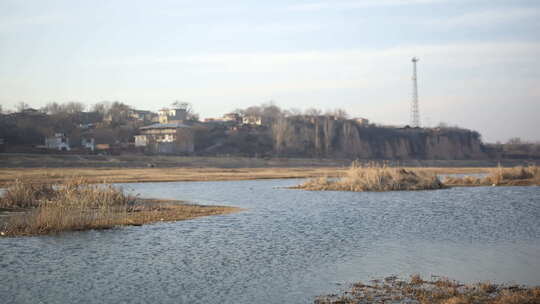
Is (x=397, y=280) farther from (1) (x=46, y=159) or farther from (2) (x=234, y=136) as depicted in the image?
(2) (x=234, y=136)

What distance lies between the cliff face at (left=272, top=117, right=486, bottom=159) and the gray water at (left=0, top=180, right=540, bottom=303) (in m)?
76.6

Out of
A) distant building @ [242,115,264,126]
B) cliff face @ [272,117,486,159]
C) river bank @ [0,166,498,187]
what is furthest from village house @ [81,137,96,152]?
distant building @ [242,115,264,126]

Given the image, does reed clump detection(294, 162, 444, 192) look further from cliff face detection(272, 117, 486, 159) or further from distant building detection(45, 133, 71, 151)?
distant building detection(45, 133, 71, 151)

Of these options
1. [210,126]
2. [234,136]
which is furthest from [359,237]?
[210,126]

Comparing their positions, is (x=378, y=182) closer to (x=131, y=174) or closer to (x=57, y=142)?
(x=131, y=174)

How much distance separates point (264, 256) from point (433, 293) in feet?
20.2

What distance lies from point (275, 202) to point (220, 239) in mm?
15122

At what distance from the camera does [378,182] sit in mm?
44406

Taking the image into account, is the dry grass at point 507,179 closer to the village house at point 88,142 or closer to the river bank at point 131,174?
the river bank at point 131,174

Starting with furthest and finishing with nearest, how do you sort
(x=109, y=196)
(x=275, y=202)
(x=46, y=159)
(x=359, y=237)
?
(x=46, y=159) < (x=275, y=202) < (x=109, y=196) < (x=359, y=237)

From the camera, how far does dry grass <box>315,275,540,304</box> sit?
11.8 metres

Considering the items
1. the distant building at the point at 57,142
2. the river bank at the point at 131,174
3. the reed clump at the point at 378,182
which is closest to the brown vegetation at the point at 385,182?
the reed clump at the point at 378,182

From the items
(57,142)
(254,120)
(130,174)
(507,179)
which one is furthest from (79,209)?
(254,120)

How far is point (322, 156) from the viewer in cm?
10312
